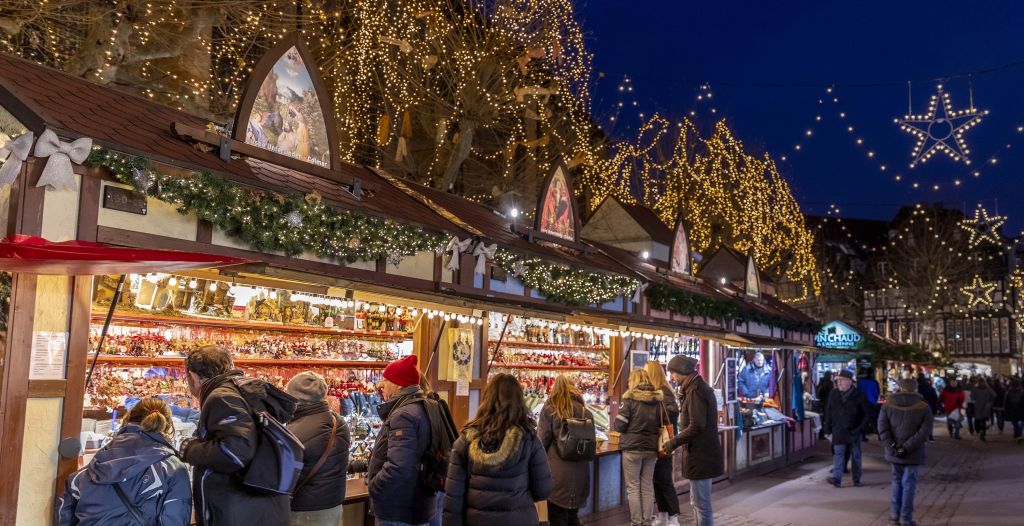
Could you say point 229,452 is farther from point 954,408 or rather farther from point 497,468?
point 954,408

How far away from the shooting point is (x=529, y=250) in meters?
9.90

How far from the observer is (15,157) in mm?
5008

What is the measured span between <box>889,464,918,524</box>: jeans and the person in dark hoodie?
7821 mm

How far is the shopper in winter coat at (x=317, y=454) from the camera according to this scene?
16.3 feet

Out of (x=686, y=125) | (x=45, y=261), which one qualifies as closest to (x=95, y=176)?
(x=45, y=261)

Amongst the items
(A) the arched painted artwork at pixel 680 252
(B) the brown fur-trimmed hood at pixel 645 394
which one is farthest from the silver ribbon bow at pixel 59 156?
(A) the arched painted artwork at pixel 680 252

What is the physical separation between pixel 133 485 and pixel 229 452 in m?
0.65

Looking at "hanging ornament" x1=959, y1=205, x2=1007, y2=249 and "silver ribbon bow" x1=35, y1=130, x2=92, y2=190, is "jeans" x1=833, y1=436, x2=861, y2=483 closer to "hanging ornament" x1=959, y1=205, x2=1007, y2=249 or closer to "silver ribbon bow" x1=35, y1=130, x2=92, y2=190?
"silver ribbon bow" x1=35, y1=130, x2=92, y2=190

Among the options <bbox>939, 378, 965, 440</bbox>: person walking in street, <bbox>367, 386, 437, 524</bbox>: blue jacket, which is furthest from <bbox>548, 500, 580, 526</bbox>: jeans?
<bbox>939, 378, 965, 440</bbox>: person walking in street

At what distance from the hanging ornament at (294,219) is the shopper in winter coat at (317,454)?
1795mm

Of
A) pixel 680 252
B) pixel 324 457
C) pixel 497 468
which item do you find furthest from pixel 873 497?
pixel 324 457

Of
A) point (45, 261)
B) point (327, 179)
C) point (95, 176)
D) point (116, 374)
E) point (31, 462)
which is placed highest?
point (327, 179)

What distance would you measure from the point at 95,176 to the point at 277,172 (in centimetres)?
176

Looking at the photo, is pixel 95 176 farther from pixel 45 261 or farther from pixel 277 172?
pixel 277 172
